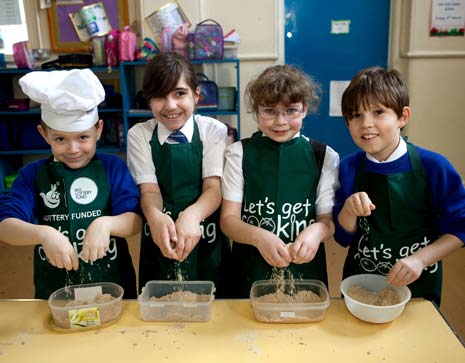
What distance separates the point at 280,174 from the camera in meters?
1.34

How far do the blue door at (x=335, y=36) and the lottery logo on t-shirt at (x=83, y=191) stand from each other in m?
2.88

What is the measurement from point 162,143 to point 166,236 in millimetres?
376

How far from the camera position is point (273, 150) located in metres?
1.35

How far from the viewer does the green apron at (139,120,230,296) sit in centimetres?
142

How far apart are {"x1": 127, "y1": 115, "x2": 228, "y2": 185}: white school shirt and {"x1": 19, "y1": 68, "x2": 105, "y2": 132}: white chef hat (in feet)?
0.72

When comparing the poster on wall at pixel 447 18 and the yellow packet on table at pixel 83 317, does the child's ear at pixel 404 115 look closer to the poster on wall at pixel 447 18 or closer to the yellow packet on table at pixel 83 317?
the yellow packet on table at pixel 83 317

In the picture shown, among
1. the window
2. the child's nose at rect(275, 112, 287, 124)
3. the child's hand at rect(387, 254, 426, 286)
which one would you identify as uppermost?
the window

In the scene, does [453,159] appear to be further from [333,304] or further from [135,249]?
[333,304]

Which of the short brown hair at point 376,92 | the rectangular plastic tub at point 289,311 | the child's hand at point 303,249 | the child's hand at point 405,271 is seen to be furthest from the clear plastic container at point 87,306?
the short brown hair at point 376,92

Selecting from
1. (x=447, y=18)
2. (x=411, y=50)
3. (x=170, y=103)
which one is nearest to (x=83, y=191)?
(x=170, y=103)

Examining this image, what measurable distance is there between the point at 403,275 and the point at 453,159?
325 cm

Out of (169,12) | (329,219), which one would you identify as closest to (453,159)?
(169,12)

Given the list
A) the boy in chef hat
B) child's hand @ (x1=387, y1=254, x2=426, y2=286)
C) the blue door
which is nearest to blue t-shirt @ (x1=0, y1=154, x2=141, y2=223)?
the boy in chef hat

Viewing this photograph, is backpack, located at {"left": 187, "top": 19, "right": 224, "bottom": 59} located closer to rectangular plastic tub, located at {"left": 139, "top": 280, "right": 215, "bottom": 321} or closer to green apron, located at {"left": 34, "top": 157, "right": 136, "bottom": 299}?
green apron, located at {"left": 34, "top": 157, "right": 136, "bottom": 299}
